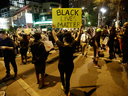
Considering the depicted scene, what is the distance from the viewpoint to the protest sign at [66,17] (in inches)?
150

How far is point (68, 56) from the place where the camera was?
9.04 ft

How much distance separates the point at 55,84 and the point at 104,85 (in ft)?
6.33

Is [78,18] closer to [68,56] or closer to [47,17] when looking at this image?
[68,56]

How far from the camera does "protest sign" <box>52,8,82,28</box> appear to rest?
381cm

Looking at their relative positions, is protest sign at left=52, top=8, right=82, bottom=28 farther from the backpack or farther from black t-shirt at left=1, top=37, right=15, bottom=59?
black t-shirt at left=1, top=37, right=15, bottom=59

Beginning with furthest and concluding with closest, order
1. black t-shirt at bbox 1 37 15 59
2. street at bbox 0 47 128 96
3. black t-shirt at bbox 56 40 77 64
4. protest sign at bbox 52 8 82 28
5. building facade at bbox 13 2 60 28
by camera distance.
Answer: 1. building facade at bbox 13 2 60 28
2. black t-shirt at bbox 1 37 15 59
3. protest sign at bbox 52 8 82 28
4. street at bbox 0 47 128 96
5. black t-shirt at bbox 56 40 77 64

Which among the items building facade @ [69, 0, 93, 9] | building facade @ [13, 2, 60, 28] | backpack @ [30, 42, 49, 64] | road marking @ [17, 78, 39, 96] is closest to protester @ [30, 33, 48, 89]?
backpack @ [30, 42, 49, 64]

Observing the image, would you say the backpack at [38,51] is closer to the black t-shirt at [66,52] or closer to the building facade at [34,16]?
the black t-shirt at [66,52]

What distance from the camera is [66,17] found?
12.8ft

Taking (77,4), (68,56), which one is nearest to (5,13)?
(77,4)

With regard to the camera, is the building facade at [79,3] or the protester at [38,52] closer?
the protester at [38,52]

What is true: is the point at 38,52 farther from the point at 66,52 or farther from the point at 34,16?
the point at 34,16

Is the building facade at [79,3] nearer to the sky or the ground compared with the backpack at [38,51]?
nearer to the sky

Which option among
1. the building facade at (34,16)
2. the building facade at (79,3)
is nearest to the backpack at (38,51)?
the building facade at (34,16)
